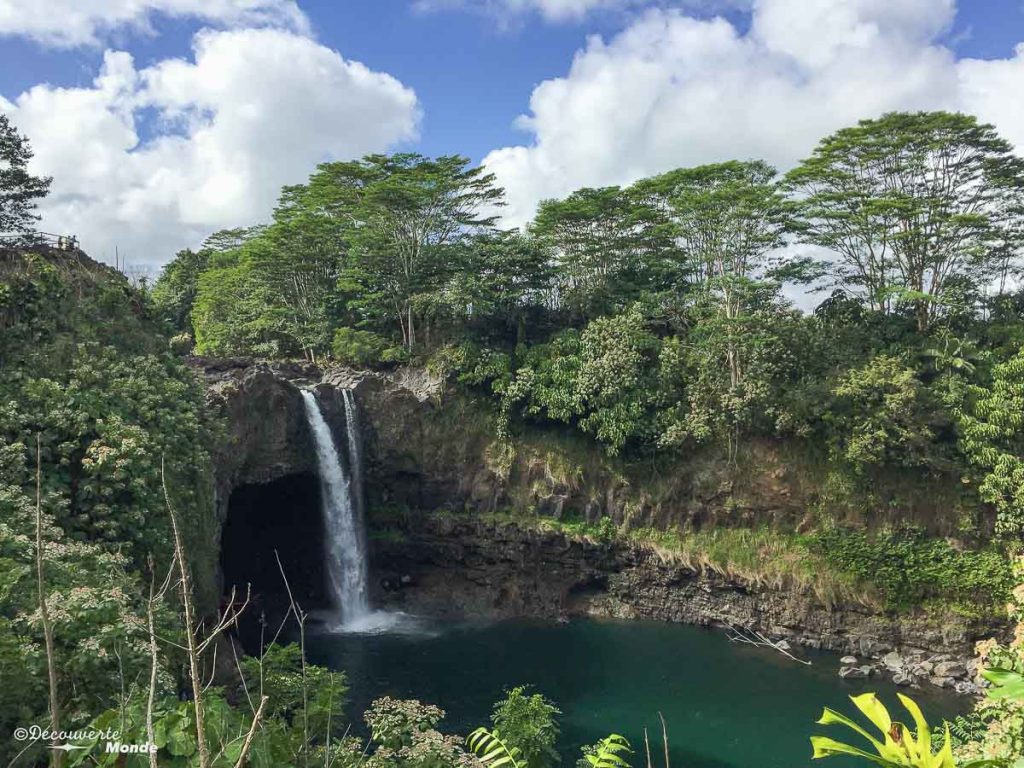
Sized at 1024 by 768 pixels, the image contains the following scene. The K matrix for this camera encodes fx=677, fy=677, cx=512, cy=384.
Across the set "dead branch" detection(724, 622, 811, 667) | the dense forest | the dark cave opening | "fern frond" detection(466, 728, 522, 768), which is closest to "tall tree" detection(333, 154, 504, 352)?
the dense forest

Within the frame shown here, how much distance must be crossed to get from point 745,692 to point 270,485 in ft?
50.0

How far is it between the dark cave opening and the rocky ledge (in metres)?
2.18

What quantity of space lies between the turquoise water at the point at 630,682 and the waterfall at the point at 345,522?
2.31 metres

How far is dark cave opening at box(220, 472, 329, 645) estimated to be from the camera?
21609mm

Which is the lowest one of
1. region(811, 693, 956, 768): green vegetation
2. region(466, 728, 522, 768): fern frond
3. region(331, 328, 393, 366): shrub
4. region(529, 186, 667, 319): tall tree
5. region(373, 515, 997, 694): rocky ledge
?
region(373, 515, 997, 694): rocky ledge

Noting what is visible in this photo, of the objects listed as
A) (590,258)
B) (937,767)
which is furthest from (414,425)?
(937,767)

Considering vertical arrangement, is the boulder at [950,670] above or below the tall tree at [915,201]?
below

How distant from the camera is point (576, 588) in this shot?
22750 mm

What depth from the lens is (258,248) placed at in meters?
27.9

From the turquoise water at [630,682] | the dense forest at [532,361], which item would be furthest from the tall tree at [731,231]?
the turquoise water at [630,682]

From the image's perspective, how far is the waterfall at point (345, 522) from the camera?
22.3 metres

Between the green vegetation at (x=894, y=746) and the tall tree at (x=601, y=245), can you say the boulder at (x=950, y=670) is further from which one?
the green vegetation at (x=894, y=746)

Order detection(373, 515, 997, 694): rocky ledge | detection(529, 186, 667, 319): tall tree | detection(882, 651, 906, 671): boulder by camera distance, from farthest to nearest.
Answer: detection(529, 186, 667, 319): tall tree → detection(373, 515, 997, 694): rocky ledge → detection(882, 651, 906, 671): boulder

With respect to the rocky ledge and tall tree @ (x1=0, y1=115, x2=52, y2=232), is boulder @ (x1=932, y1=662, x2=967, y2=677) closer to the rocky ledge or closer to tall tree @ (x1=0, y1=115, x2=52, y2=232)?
the rocky ledge
